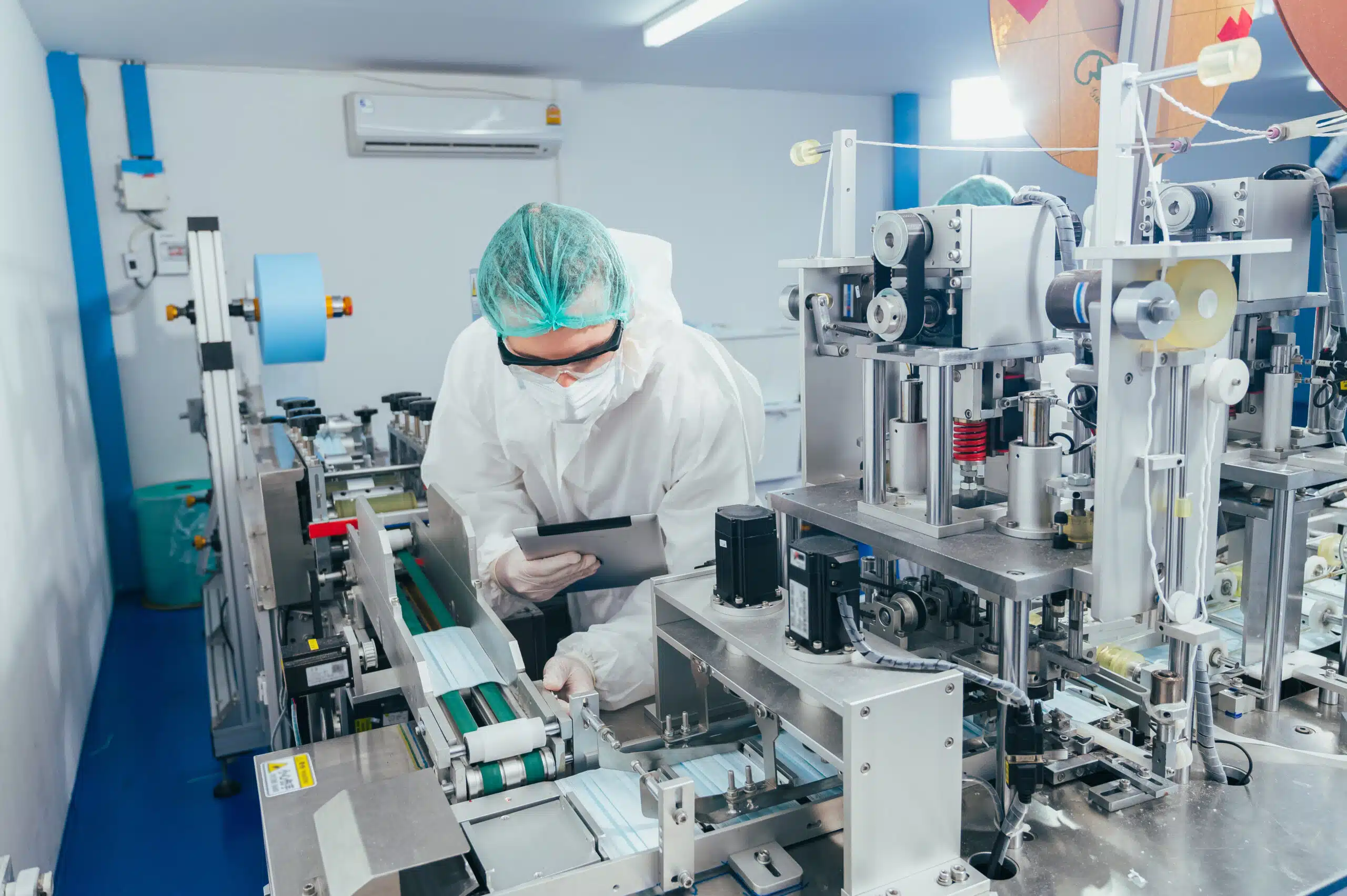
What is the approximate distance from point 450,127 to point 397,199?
45cm

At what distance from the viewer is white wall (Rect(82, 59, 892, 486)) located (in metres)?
4.33

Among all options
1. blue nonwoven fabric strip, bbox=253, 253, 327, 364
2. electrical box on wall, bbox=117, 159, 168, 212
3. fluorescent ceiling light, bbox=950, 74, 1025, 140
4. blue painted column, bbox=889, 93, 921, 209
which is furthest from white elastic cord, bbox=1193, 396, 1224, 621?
fluorescent ceiling light, bbox=950, 74, 1025, 140

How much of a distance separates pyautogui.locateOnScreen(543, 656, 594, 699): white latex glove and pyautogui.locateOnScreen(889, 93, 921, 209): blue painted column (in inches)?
195

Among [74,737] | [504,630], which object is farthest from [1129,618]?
[74,737]

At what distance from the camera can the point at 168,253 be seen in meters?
4.28

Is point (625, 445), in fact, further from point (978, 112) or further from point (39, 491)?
point (978, 112)

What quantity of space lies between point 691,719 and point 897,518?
400 mm

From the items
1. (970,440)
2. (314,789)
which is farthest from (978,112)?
(314,789)

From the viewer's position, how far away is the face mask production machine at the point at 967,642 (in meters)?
0.95

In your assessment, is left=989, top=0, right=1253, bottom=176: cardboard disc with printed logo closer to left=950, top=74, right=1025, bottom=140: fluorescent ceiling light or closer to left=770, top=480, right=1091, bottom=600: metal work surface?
left=770, top=480, right=1091, bottom=600: metal work surface

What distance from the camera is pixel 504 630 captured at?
1252mm

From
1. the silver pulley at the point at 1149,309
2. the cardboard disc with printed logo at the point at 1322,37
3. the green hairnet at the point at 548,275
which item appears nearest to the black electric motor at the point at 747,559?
the silver pulley at the point at 1149,309

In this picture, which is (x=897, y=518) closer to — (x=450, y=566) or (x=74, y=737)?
(x=450, y=566)

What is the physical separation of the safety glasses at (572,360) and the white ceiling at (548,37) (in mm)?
2343
